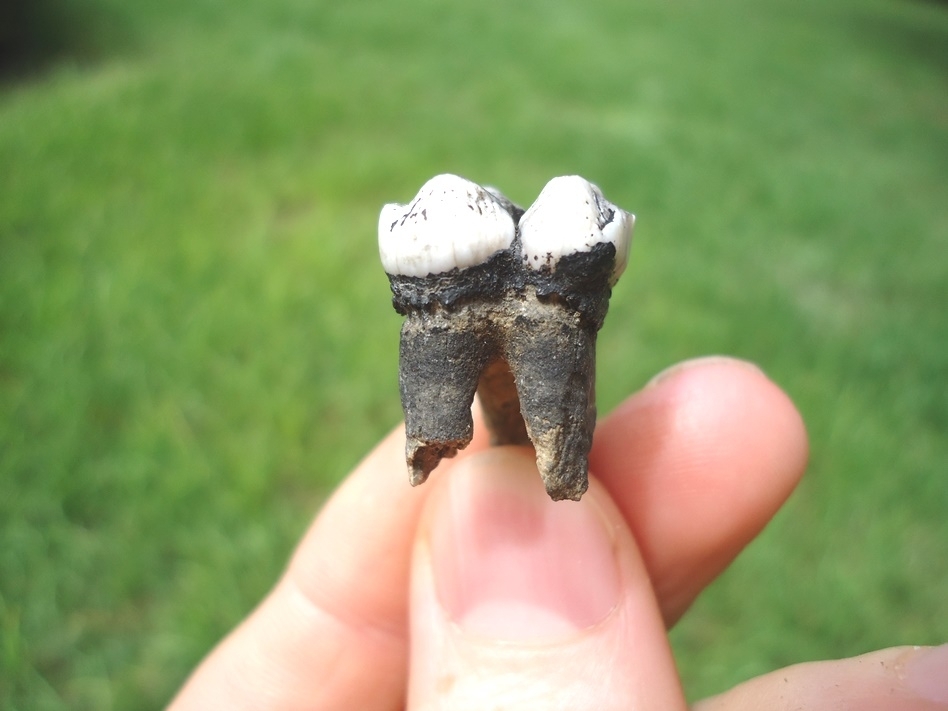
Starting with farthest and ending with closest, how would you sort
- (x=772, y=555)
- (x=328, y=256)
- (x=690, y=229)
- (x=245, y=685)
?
(x=690, y=229)
(x=328, y=256)
(x=772, y=555)
(x=245, y=685)

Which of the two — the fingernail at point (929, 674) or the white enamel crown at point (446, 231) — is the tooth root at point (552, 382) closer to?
the white enamel crown at point (446, 231)

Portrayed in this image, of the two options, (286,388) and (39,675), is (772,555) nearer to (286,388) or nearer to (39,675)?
(286,388)

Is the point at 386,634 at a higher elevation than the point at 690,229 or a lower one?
lower

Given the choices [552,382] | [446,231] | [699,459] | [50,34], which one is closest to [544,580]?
[552,382]

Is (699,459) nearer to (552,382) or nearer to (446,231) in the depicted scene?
(552,382)

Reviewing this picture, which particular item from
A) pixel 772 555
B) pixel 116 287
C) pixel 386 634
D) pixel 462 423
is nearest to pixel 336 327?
pixel 116 287
